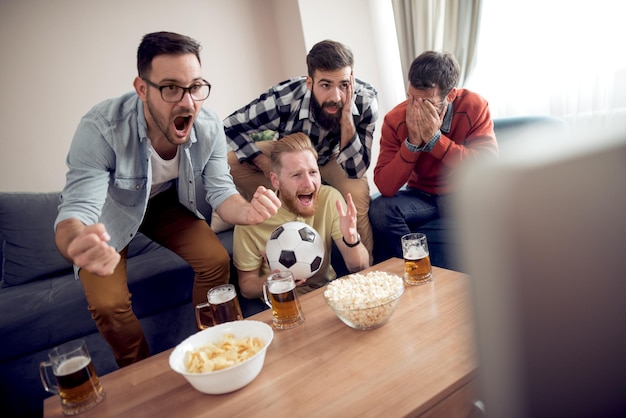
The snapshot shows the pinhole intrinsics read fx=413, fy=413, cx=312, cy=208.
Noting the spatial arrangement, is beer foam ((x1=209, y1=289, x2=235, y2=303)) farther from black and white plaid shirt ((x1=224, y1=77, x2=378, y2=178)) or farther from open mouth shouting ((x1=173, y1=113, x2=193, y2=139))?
black and white plaid shirt ((x1=224, y1=77, x2=378, y2=178))

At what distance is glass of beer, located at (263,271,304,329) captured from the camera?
1.13 m

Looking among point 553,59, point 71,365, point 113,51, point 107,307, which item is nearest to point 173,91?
point 107,307

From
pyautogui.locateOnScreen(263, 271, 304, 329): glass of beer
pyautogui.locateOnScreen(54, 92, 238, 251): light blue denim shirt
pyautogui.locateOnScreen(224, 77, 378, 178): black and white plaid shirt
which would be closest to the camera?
pyautogui.locateOnScreen(263, 271, 304, 329): glass of beer

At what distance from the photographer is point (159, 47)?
1.37m

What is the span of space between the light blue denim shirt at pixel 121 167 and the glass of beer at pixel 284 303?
66 cm

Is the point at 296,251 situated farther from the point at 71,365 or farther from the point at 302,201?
the point at 71,365

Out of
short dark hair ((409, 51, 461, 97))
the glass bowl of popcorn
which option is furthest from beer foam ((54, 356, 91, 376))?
short dark hair ((409, 51, 461, 97))

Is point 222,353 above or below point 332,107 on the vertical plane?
below

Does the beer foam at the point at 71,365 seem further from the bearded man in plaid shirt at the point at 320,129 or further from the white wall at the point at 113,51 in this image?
the white wall at the point at 113,51

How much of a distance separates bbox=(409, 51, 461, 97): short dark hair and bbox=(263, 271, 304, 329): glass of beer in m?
1.20

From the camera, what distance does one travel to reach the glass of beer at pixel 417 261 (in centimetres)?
126

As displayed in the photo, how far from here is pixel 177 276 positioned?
6.33 feet

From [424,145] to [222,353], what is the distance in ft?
4.61

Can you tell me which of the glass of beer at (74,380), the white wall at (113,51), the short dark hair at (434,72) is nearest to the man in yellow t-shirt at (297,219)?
the short dark hair at (434,72)
